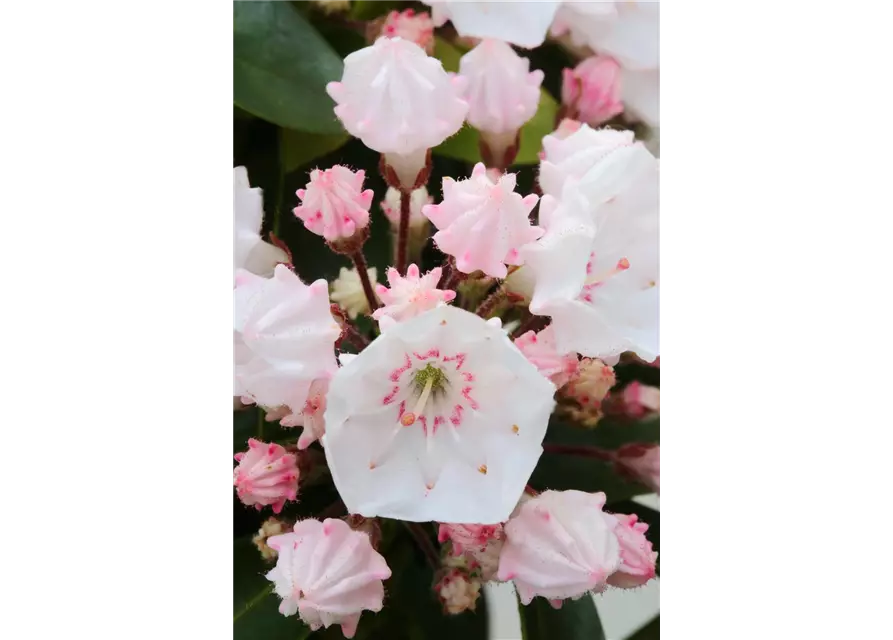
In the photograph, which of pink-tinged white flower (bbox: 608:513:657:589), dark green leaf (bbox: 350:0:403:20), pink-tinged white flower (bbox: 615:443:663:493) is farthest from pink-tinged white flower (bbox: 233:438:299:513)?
dark green leaf (bbox: 350:0:403:20)

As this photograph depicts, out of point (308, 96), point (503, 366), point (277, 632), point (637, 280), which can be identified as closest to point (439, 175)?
point (308, 96)

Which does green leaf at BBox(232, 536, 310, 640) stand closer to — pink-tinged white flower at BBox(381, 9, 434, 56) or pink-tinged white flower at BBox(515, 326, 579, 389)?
pink-tinged white flower at BBox(515, 326, 579, 389)

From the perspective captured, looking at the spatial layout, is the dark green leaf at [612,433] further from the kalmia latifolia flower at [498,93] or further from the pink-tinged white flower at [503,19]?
the pink-tinged white flower at [503,19]

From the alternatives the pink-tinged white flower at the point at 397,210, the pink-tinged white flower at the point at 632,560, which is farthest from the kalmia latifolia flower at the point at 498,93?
the pink-tinged white flower at the point at 632,560

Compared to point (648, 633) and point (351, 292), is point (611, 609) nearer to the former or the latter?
point (648, 633)
